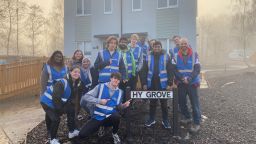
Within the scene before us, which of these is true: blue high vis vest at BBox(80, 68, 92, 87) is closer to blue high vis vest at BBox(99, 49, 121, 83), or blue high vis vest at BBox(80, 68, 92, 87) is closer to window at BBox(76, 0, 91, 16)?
blue high vis vest at BBox(99, 49, 121, 83)

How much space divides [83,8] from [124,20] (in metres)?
3.52

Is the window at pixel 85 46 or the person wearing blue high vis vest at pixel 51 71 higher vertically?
the window at pixel 85 46

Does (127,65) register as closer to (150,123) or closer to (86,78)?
(86,78)

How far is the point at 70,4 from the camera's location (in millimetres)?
24766

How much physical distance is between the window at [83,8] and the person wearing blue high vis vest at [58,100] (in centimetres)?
1845

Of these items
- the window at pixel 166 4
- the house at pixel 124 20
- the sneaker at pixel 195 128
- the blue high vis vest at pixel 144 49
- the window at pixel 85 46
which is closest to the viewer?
the sneaker at pixel 195 128

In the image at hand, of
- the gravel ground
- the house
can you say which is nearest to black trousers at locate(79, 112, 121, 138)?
the gravel ground

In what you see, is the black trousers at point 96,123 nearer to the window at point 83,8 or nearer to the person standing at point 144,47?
the person standing at point 144,47

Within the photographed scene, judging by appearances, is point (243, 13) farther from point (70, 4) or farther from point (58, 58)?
point (58, 58)

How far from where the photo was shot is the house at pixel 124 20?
21.0 m

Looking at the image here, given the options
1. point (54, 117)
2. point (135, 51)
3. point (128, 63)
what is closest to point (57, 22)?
point (135, 51)

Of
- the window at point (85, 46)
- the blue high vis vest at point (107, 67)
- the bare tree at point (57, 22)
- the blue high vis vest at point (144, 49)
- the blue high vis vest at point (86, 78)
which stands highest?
the bare tree at point (57, 22)

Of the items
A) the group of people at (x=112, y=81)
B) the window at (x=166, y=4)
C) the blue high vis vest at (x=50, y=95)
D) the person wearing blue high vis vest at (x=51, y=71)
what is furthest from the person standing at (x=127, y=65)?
the window at (x=166, y=4)

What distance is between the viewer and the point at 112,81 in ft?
20.4
